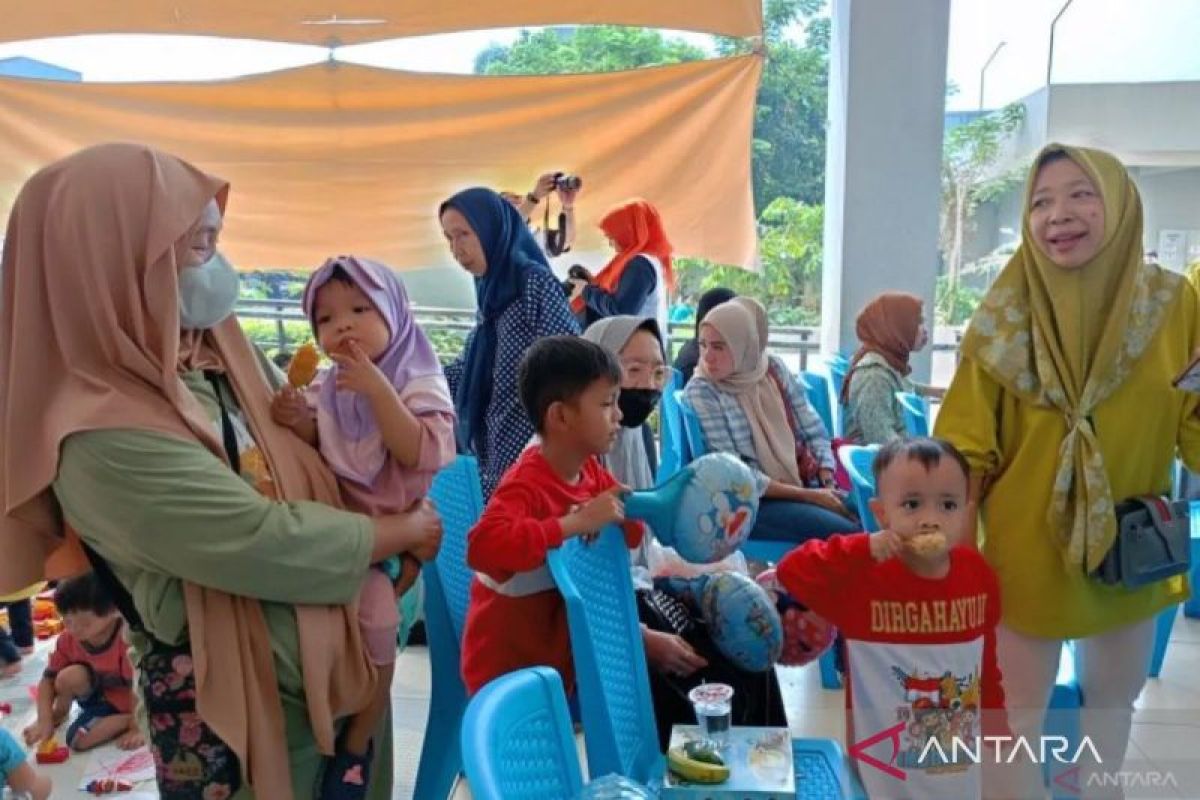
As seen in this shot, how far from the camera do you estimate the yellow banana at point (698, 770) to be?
1330mm

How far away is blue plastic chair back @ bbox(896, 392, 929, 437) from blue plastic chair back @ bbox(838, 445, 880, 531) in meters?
0.90

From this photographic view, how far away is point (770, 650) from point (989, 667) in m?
0.38

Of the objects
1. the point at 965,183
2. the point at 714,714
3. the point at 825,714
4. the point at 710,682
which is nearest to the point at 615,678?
the point at 714,714

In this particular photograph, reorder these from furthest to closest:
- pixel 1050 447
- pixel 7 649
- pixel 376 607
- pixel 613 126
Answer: pixel 613 126 < pixel 7 649 < pixel 1050 447 < pixel 376 607

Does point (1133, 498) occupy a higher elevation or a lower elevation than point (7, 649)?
higher

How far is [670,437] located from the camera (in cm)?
310

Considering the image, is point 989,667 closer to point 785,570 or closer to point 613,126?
point 785,570

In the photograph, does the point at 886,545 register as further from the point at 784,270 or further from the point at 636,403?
the point at 784,270

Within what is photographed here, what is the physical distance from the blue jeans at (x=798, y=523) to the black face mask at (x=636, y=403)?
680 millimetres

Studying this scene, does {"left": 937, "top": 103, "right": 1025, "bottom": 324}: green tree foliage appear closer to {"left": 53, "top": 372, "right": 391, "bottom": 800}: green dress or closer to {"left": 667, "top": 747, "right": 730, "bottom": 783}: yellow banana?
{"left": 667, "top": 747, "right": 730, "bottom": 783}: yellow banana

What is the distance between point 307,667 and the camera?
1.28 m

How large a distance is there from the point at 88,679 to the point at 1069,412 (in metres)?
2.48

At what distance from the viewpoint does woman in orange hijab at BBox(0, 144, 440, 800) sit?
1.16 meters

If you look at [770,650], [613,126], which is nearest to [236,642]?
[770,650]
